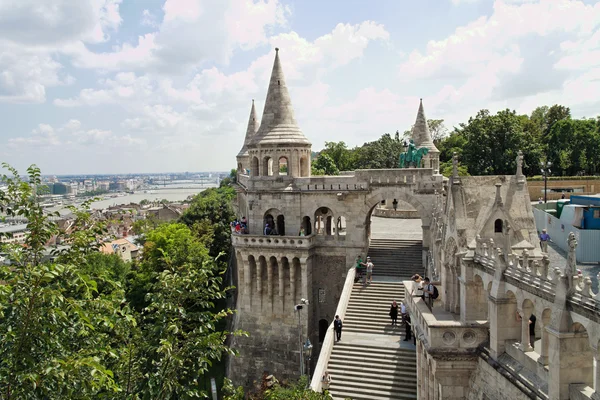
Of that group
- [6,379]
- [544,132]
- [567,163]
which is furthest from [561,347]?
[544,132]

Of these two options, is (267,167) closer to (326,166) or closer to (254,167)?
(254,167)

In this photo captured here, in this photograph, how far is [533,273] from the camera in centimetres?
1302

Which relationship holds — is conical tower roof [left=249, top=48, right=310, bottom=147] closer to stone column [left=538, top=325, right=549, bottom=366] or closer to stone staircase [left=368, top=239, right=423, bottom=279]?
stone staircase [left=368, top=239, right=423, bottom=279]

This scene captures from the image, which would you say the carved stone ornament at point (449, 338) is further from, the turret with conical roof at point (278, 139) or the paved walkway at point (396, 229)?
the paved walkway at point (396, 229)

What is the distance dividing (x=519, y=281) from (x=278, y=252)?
20770 mm

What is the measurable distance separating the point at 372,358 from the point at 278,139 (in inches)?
607

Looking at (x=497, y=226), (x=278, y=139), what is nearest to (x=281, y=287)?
(x=278, y=139)

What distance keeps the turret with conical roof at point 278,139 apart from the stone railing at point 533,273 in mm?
18749

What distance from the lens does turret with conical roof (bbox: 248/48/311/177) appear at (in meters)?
33.4

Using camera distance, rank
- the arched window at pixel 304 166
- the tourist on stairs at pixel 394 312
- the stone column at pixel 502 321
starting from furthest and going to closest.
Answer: the arched window at pixel 304 166, the tourist on stairs at pixel 394 312, the stone column at pixel 502 321

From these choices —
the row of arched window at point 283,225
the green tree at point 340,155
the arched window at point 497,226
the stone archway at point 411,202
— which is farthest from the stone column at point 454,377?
the green tree at point 340,155

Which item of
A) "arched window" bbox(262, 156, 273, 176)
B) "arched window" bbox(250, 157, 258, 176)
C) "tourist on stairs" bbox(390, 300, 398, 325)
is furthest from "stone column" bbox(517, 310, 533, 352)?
"arched window" bbox(250, 157, 258, 176)

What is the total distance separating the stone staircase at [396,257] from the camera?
105ft

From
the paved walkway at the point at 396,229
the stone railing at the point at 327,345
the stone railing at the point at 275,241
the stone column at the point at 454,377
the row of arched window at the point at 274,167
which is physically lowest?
the stone railing at the point at 327,345
